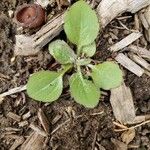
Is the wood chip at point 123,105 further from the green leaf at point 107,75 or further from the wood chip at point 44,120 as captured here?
the wood chip at point 44,120

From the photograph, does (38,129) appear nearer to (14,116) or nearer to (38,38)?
(14,116)

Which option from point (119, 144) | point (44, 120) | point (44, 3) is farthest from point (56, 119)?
point (44, 3)

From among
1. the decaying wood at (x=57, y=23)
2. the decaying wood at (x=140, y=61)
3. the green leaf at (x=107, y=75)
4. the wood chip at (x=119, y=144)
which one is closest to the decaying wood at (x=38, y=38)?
the decaying wood at (x=57, y=23)

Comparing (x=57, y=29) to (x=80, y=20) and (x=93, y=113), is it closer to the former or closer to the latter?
(x=80, y=20)

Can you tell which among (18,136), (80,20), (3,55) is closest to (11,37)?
(3,55)

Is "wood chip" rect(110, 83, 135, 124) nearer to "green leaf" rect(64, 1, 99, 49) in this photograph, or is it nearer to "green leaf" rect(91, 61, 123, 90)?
"green leaf" rect(91, 61, 123, 90)
